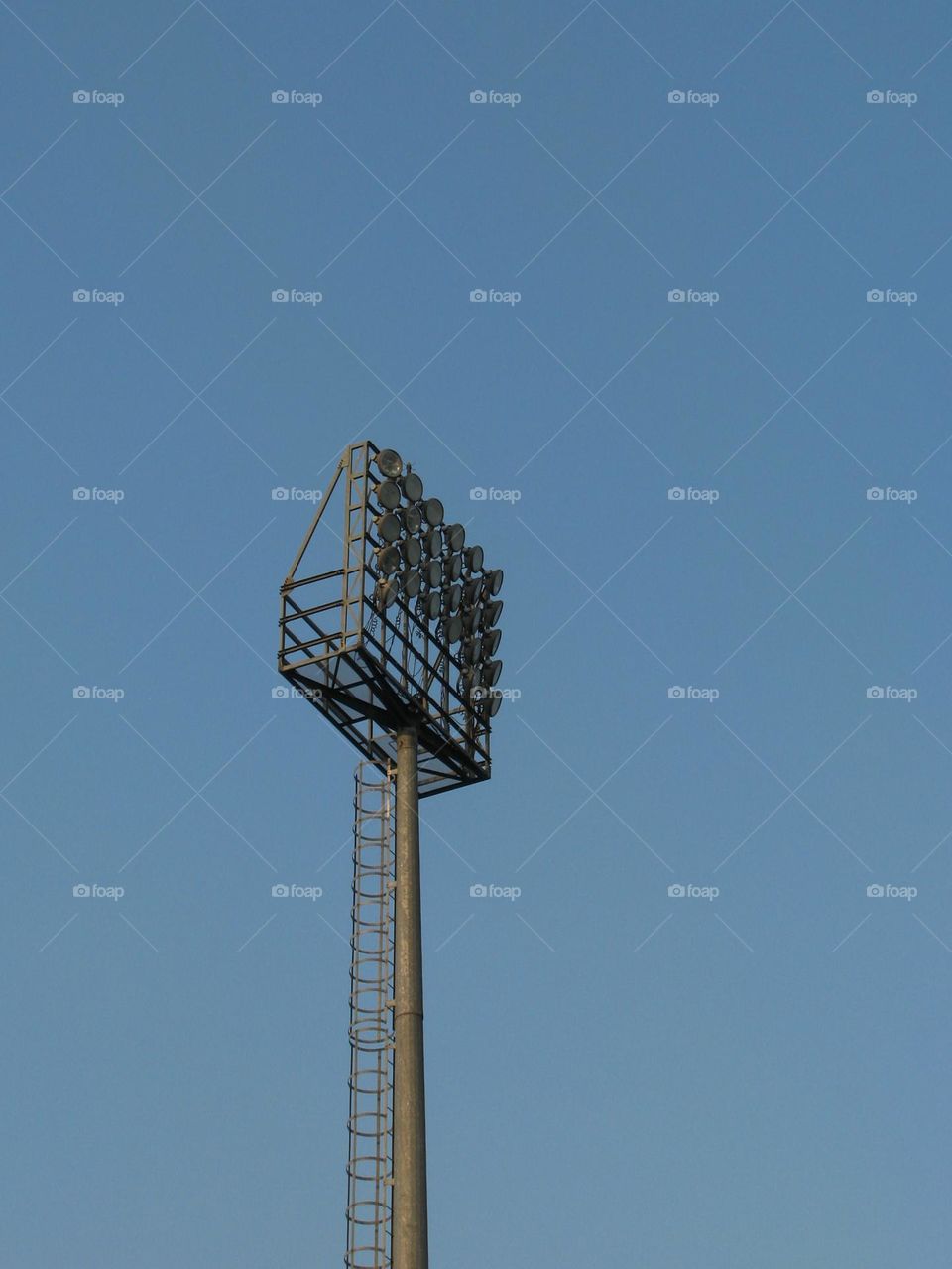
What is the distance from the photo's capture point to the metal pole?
33.9 metres

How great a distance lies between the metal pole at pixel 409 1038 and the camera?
33875 millimetres

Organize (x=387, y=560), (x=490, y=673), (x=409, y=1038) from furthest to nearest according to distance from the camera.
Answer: (x=490, y=673)
(x=387, y=560)
(x=409, y=1038)

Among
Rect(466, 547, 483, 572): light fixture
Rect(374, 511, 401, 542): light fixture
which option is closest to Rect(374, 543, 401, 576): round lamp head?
Rect(374, 511, 401, 542): light fixture

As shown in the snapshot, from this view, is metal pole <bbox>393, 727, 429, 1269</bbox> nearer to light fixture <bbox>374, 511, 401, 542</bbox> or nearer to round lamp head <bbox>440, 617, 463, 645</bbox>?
round lamp head <bbox>440, 617, 463, 645</bbox>

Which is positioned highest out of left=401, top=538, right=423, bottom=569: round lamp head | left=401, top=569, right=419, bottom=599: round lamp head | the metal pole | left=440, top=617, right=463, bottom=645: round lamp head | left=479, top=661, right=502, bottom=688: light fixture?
left=401, top=538, right=423, bottom=569: round lamp head

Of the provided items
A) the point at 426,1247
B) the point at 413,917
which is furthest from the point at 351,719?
the point at 426,1247

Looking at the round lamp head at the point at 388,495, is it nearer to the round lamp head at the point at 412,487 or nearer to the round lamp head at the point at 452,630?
the round lamp head at the point at 412,487

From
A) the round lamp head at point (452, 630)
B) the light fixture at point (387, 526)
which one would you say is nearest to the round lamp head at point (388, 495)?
the light fixture at point (387, 526)

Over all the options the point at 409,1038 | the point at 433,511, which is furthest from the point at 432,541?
the point at 409,1038

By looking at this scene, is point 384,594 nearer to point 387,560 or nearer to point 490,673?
point 387,560

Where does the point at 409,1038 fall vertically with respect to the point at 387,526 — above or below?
below

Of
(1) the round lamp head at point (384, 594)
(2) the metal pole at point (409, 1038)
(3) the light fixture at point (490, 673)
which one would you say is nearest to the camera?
(2) the metal pole at point (409, 1038)

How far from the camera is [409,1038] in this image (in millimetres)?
35438

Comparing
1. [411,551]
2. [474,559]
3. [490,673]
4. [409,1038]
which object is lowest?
[409,1038]
